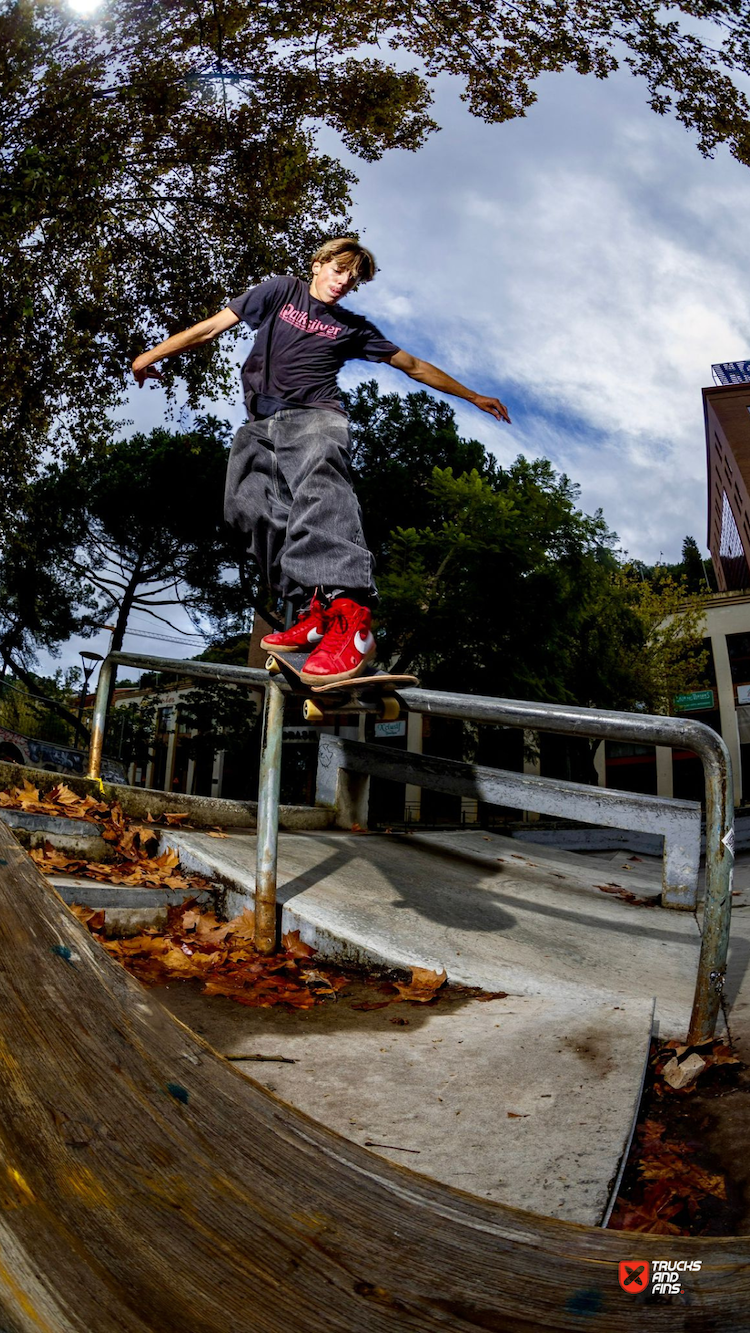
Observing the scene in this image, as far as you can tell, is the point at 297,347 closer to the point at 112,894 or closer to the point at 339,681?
the point at 339,681

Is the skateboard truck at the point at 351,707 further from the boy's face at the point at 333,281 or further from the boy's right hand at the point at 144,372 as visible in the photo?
the boy's face at the point at 333,281

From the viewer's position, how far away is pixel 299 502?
2.59 meters

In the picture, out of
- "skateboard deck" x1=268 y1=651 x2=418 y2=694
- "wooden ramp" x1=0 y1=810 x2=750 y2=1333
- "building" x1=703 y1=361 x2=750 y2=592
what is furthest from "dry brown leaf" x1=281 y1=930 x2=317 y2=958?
"building" x1=703 y1=361 x2=750 y2=592

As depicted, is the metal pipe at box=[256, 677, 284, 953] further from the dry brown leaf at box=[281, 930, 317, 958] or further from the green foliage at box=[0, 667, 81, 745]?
the green foliage at box=[0, 667, 81, 745]

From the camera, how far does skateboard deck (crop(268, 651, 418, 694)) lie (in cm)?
254

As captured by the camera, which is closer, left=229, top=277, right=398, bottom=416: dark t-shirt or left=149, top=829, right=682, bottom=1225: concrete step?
left=149, top=829, right=682, bottom=1225: concrete step

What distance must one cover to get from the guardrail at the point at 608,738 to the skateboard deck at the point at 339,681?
0.64 feet

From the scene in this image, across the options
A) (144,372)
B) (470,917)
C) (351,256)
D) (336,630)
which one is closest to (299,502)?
(336,630)

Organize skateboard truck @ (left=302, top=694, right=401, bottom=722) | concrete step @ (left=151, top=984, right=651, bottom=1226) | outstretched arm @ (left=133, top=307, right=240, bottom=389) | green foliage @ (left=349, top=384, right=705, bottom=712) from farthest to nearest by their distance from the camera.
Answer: green foliage @ (left=349, top=384, right=705, bottom=712) → outstretched arm @ (left=133, top=307, right=240, bottom=389) → skateboard truck @ (left=302, top=694, right=401, bottom=722) → concrete step @ (left=151, top=984, right=651, bottom=1226)

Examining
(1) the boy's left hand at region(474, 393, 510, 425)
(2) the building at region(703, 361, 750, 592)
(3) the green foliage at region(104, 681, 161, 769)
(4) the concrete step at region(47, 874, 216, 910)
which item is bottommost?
(3) the green foliage at region(104, 681, 161, 769)

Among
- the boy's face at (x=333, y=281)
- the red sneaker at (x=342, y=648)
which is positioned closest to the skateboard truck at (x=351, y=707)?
the red sneaker at (x=342, y=648)

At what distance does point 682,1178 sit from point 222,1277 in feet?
3.69

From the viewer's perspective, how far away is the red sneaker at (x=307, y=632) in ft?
8.98

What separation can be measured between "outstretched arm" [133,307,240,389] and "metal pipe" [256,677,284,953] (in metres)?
1.21
